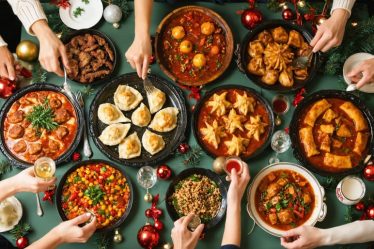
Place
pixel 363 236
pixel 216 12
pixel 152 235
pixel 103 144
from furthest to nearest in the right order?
pixel 216 12
pixel 103 144
pixel 152 235
pixel 363 236

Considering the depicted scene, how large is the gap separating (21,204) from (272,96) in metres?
1.87

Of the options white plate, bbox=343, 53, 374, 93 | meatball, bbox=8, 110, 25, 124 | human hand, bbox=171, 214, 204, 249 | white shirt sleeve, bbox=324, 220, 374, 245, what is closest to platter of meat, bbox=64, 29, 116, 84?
meatball, bbox=8, 110, 25, 124

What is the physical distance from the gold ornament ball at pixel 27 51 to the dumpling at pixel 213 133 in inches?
50.9

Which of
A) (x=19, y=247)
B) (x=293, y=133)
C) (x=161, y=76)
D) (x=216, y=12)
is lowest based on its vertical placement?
(x=19, y=247)

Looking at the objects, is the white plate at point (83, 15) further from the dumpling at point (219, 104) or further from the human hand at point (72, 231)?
the human hand at point (72, 231)

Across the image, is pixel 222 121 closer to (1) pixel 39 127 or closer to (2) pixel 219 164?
(2) pixel 219 164

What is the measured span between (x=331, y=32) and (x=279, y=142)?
0.80m

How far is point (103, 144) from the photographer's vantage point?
3.04 meters

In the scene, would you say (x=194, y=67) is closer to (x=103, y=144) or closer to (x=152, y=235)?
(x=103, y=144)

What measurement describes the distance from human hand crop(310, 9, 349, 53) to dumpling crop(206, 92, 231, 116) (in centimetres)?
68

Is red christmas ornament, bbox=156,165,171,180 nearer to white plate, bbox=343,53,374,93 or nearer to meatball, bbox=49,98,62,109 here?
meatball, bbox=49,98,62,109

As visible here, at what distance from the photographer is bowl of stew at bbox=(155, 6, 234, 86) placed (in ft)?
10.4

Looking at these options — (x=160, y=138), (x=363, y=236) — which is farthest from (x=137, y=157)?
(x=363, y=236)

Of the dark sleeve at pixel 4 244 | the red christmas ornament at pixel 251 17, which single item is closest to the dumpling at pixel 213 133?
the red christmas ornament at pixel 251 17
